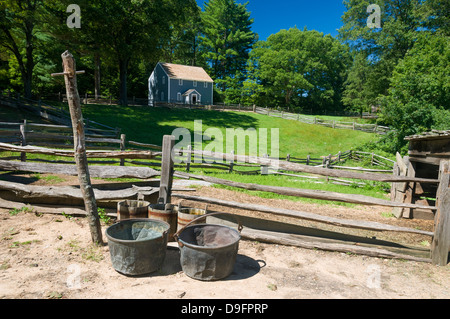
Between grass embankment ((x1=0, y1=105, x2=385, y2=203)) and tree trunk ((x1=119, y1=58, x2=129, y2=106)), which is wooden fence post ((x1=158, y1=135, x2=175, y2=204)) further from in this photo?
tree trunk ((x1=119, y1=58, x2=129, y2=106))

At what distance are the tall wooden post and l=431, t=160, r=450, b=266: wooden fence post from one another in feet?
18.8

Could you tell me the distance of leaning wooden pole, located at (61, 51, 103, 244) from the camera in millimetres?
4270

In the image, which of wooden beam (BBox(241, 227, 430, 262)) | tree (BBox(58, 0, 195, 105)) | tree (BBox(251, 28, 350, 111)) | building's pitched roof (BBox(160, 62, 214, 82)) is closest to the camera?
wooden beam (BBox(241, 227, 430, 262))

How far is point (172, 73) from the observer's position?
1588 inches

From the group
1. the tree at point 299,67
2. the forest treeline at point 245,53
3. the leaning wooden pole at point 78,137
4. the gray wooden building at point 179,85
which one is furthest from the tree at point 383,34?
the leaning wooden pole at point 78,137

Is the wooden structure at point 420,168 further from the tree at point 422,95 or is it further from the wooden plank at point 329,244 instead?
the tree at point 422,95

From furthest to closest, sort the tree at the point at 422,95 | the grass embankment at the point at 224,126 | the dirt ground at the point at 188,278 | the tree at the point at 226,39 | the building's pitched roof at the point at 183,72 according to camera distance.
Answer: the tree at the point at 226,39
the building's pitched roof at the point at 183,72
the grass embankment at the point at 224,126
the tree at the point at 422,95
the dirt ground at the point at 188,278

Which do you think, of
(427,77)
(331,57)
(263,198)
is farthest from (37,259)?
(331,57)

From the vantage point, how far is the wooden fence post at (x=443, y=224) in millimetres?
4629

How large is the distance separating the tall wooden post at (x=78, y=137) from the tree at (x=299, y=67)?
44745 millimetres

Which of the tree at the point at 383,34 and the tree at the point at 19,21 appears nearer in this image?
the tree at the point at 19,21

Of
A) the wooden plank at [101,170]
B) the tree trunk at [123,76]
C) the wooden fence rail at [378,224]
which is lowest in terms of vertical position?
the wooden fence rail at [378,224]

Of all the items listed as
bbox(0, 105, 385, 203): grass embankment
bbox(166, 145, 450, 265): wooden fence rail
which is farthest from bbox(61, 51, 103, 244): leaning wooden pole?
bbox(0, 105, 385, 203): grass embankment
